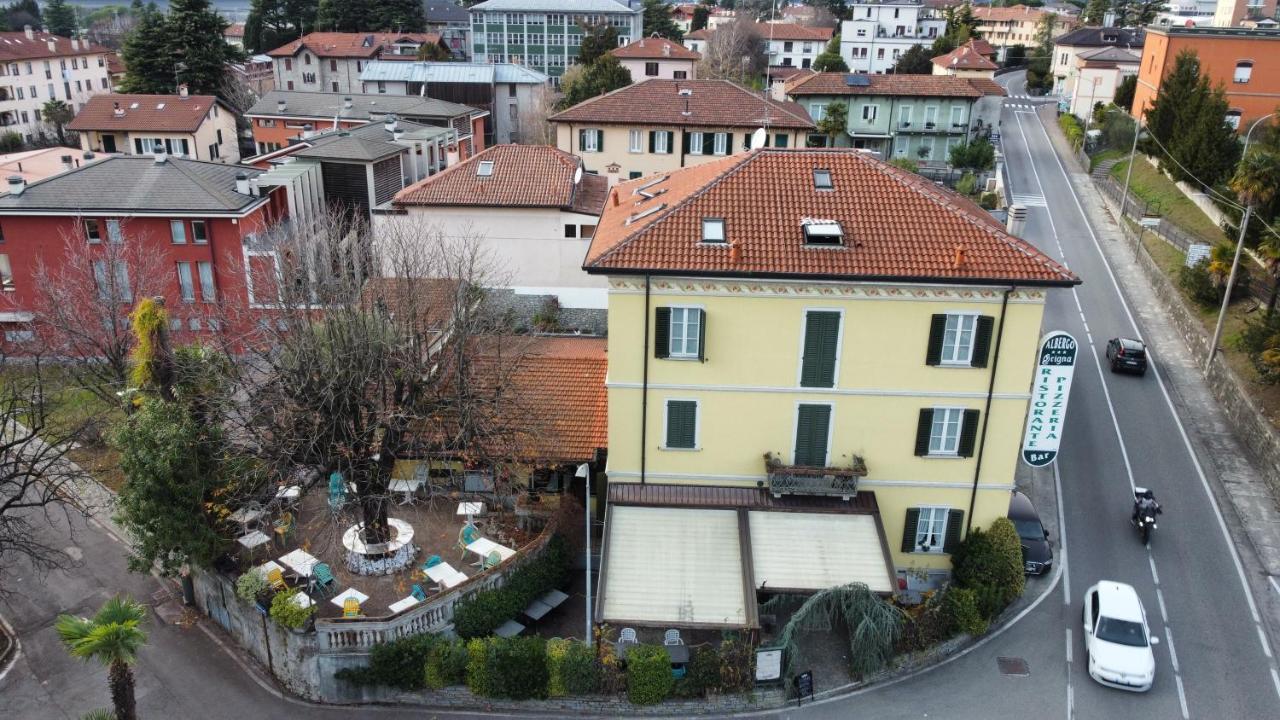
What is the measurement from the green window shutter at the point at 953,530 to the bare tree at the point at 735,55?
83.5 metres

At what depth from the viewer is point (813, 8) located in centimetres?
15650

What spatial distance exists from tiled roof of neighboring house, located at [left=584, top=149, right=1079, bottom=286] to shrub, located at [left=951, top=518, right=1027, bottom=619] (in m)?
8.06

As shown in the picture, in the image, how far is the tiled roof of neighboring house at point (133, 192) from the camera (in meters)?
45.8

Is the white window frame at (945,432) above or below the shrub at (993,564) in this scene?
above

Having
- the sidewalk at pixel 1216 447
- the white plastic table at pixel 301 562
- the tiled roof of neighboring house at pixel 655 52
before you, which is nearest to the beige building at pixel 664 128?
the sidewalk at pixel 1216 447

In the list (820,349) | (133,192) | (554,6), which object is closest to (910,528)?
(820,349)

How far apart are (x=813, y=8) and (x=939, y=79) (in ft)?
293

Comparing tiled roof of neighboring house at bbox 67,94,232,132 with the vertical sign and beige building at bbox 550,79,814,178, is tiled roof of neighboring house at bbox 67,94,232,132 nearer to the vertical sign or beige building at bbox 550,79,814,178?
beige building at bbox 550,79,814,178

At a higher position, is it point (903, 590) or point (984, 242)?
point (984, 242)

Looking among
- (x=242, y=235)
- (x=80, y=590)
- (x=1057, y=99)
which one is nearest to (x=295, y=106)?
(x=242, y=235)

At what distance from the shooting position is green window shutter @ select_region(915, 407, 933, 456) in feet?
90.0

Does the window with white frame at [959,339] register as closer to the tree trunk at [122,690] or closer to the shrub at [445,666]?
the shrub at [445,666]

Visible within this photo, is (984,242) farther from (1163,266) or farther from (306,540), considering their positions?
(1163,266)

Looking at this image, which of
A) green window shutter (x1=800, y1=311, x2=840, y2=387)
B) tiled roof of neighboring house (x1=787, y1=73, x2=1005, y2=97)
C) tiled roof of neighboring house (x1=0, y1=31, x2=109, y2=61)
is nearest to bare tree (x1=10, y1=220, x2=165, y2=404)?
green window shutter (x1=800, y1=311, x2=840, y2=387)
